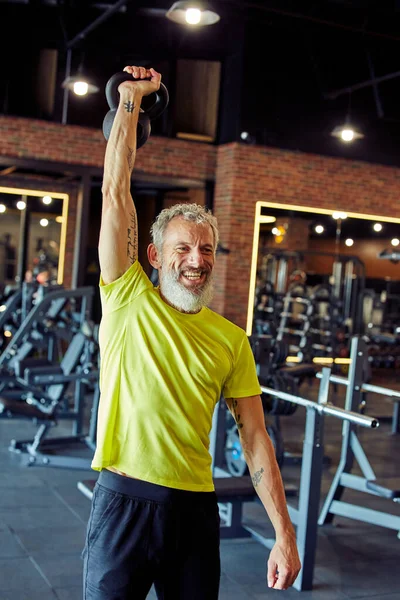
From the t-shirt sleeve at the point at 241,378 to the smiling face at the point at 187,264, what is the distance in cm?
16

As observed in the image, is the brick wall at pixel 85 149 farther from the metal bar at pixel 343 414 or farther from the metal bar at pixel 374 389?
the metal bar at pixel 343 414

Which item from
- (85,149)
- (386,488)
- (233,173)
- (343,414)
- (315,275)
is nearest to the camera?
(343,414)

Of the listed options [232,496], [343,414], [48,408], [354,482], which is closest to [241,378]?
[343,414]

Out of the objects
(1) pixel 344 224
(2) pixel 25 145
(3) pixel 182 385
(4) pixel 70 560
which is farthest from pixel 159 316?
(1) pixel 344 224

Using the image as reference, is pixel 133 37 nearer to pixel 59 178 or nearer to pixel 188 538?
pixel 59 178

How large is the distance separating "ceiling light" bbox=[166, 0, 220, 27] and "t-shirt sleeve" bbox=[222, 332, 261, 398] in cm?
471

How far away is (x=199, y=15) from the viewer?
5.97 m

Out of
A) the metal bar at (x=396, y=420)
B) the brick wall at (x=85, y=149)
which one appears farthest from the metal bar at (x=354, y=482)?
the brick wall at (x=85, y=149)

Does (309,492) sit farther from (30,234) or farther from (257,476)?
(30,234)

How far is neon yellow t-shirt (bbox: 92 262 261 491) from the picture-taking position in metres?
1.66

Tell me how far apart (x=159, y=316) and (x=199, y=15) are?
485cm

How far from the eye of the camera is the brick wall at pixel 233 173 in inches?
349

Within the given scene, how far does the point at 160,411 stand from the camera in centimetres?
166

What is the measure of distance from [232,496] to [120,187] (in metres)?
2.27
